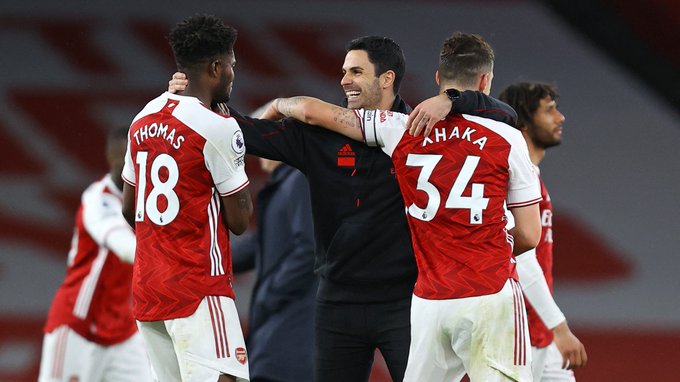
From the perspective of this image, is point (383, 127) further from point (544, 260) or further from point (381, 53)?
point (544, 260)

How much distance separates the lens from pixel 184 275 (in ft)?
11.6

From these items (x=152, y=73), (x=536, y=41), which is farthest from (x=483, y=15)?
(x=152, y=73)

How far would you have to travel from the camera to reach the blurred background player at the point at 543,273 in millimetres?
4602

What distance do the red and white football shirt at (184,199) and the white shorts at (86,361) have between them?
2214 millimetres

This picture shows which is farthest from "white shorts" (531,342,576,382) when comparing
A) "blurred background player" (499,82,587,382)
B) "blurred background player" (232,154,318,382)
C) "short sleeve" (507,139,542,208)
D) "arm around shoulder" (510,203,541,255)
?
"short sleeve" (507,139,542,208)

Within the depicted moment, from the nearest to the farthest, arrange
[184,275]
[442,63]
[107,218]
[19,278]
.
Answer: [184,275] → [442,63] → [107,218] → [19,278]

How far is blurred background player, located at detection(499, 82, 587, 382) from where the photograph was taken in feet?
15.1

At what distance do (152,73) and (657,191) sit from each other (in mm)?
4530

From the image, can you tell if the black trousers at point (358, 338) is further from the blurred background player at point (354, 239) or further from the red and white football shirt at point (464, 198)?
the red and white football shirt at point (464, 198)

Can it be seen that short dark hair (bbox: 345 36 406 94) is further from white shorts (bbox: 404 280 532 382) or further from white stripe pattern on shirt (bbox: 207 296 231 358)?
white stripe pattern on shirt (bbox: 207 296 231 358)

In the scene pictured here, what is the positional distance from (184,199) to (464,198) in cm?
91

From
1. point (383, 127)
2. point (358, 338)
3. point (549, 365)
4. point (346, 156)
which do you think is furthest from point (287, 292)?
point (549, 365)

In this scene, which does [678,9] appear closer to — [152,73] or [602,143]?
[602,143]

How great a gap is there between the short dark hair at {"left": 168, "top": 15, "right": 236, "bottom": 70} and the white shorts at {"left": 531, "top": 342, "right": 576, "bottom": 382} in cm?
239
